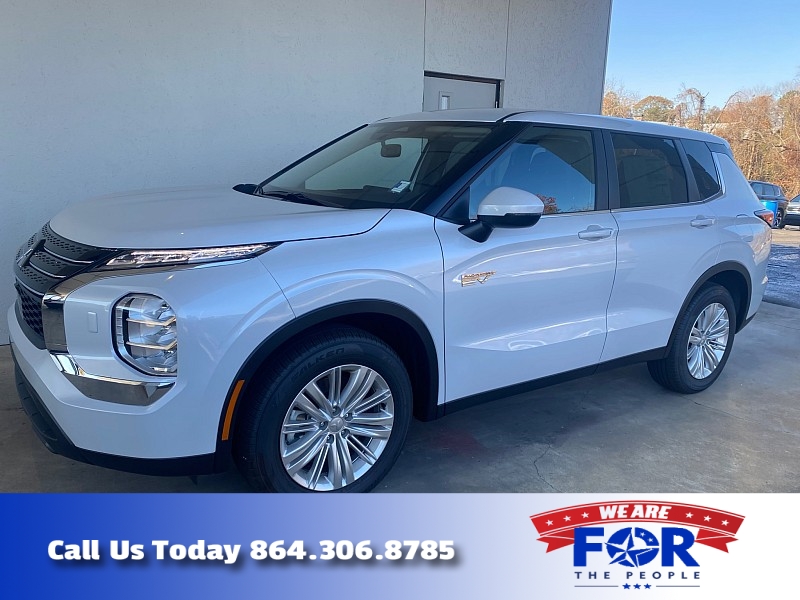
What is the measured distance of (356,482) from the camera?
3.02 m

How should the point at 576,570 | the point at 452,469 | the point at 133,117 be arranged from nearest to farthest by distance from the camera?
the point at 576,570 → the point at 452,469 → the point at 133,117

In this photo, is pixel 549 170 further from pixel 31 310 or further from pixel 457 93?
pixel 457 93

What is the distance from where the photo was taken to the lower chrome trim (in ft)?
7.86

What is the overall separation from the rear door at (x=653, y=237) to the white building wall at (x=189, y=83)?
310 cm

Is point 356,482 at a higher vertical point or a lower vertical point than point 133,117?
lower

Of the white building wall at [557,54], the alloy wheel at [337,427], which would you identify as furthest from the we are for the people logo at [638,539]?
the white building wall at [557,54]

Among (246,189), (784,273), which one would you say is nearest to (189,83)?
(246,189)

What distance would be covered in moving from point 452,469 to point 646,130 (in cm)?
254

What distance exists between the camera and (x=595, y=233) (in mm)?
3648

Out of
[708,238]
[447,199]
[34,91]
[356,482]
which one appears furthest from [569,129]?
[34,91]

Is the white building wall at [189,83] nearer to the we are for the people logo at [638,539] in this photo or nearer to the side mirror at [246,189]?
the side mirror at [246,189]

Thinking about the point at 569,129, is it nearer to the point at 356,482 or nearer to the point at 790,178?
the point at 356,482

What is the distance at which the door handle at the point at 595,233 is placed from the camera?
3.59 m

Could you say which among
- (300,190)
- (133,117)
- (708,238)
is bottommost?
(708,238)
